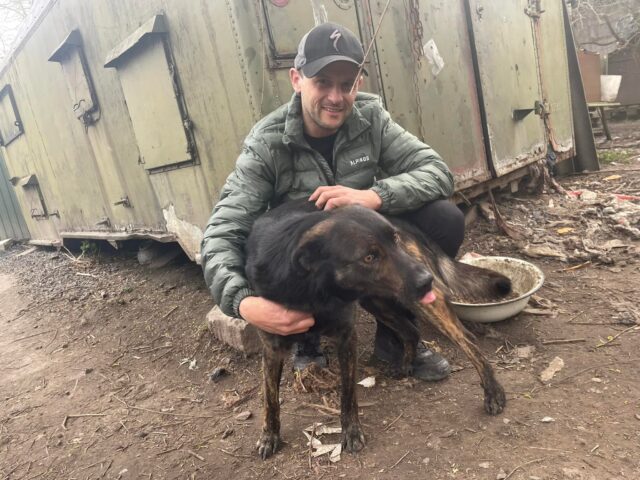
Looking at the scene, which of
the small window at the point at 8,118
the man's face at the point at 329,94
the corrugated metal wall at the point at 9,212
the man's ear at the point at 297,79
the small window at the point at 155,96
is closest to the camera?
the man's face at the point at 329,94

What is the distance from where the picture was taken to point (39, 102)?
691 cm

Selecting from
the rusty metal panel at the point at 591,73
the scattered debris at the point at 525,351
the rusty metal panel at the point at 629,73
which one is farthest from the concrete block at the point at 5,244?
the rusty metal panel at the point at 629,73

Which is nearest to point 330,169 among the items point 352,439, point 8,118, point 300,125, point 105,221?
point 300,125

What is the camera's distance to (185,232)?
4656mm

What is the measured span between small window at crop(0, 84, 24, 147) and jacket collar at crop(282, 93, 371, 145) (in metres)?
7.61

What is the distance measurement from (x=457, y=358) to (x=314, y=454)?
1.16 metres

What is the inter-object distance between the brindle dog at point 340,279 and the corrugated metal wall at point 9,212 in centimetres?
1137

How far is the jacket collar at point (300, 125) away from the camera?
2.55 meters

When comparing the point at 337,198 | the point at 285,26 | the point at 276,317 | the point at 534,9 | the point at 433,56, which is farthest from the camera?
the point at 534,9

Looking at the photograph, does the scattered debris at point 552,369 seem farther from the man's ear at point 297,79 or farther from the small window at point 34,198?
the small window at point 34,198

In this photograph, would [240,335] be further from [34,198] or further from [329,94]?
[34,198]

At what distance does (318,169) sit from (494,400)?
5.21 ft

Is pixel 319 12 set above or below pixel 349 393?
above

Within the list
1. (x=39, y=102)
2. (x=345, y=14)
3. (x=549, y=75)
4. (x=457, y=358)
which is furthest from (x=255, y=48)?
(x=39, y=102)
